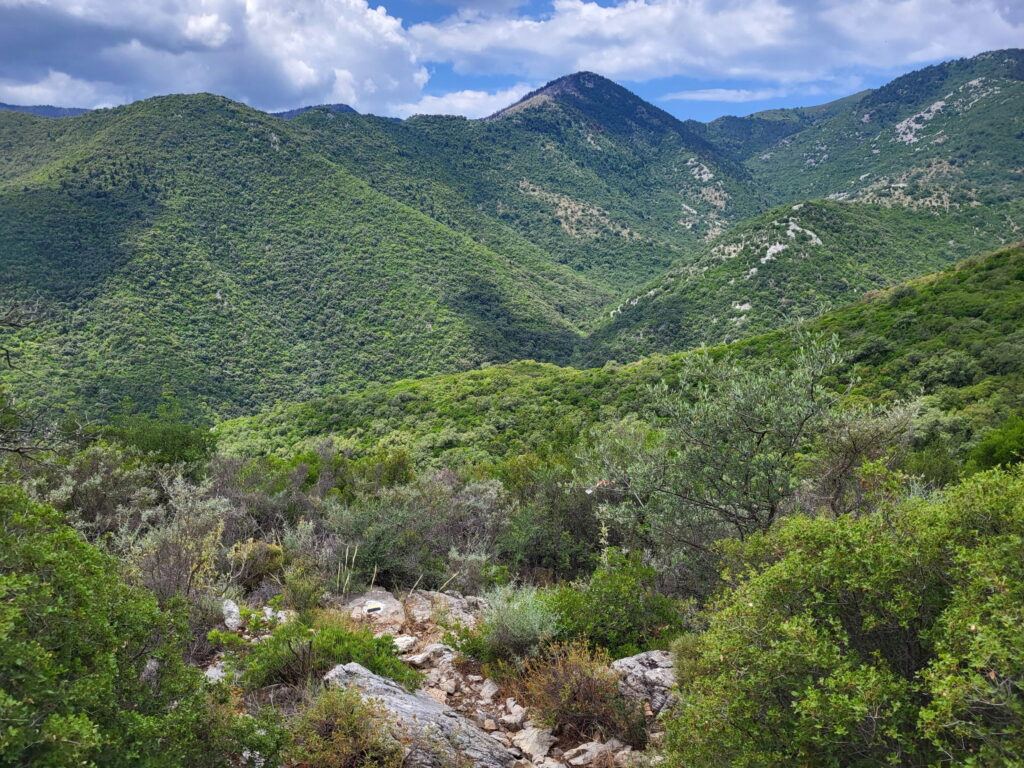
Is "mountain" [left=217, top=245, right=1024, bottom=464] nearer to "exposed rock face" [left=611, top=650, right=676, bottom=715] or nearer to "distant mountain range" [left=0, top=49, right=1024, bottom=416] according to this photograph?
"exposed rock face" [left=611, top=650, right=676, bottom=715]

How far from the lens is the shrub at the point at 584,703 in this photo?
227 inches

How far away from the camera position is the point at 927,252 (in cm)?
8438

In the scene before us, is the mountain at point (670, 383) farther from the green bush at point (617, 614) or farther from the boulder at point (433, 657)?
the boulder at point (433, 657)

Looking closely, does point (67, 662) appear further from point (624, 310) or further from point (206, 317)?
point (624, 310)

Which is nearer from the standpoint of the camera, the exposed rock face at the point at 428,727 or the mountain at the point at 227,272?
the exposed rock face at the point at 428,727

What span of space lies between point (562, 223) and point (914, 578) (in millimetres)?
173154

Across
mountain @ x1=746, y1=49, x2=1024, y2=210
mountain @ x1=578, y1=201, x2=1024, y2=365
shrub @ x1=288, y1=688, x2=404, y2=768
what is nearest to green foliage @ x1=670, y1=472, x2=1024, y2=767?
shrub @ x1=288, y1=688, x2=404, y2=768

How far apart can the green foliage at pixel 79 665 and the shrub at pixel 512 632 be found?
395 centimetres

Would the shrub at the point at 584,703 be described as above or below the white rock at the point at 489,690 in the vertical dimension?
above

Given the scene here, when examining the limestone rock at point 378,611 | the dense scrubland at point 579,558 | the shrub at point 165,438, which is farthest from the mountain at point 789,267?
the limestone rock at point 378,611

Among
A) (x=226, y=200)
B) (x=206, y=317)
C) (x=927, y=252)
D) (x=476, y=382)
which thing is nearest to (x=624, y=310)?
(x=927, y=252)

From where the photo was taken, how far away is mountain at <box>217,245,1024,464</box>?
2197 cm

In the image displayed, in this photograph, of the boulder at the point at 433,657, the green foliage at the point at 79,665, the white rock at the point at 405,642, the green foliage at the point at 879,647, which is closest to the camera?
the green foliage at the point at 79,665

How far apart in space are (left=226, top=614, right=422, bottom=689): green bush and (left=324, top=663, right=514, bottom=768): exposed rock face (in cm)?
36
